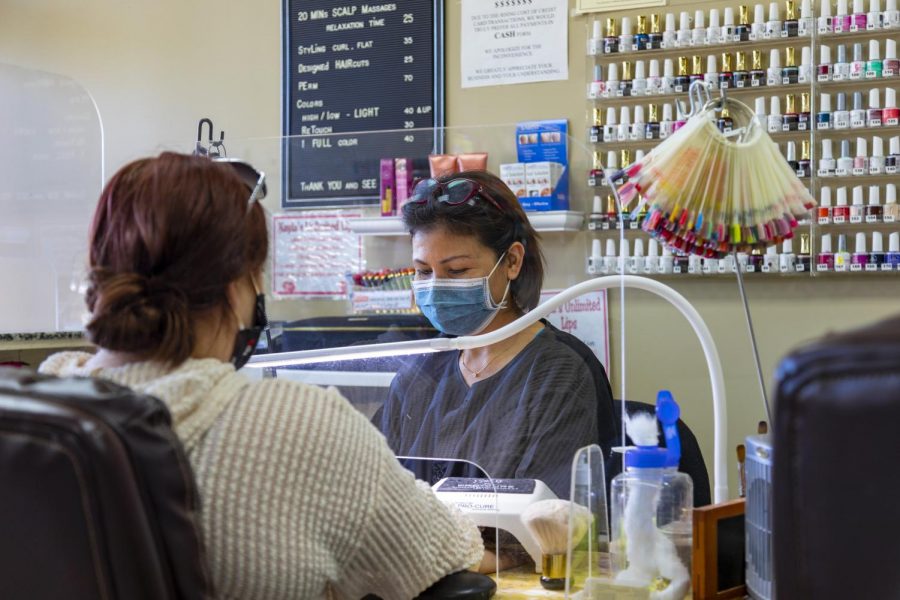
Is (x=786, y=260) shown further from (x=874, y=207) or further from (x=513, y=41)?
(x=513, y=41)

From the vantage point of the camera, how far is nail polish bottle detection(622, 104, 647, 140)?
137 inches

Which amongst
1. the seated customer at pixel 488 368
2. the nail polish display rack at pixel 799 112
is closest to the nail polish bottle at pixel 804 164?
the nail polish display rack at pixel 799 112

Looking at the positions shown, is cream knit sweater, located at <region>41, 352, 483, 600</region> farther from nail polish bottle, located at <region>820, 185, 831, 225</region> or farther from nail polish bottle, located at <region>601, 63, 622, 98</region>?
nail polish bottle, located at <region>601, 63, 622, 98</region>

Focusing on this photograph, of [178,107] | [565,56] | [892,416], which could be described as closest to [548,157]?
[565,56]

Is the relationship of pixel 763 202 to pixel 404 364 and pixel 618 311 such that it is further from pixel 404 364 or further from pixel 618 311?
pixel 618 311

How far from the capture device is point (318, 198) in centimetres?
404

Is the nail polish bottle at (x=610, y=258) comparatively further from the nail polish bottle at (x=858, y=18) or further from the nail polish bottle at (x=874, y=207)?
the nail polish bottle at (x=858, y=18)

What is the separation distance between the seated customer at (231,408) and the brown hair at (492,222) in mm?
1241

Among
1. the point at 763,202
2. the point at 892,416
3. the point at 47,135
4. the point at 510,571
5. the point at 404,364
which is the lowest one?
the point at 510,571

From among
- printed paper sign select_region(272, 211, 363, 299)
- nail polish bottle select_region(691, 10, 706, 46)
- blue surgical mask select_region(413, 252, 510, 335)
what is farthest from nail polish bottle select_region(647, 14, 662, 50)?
blue surgical mask select_region(413, 252, 510, 335)

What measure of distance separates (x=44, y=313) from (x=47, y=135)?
74 centimetres

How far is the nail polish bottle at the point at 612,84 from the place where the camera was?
11.6 feet

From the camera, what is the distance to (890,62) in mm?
3172

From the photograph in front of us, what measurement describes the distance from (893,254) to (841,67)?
627 mm
